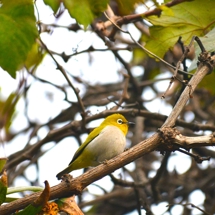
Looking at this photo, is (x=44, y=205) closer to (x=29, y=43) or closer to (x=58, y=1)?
(x=29, y=43)

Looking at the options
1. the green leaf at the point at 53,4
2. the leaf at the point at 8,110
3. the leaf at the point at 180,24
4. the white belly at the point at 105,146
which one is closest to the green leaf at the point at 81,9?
the green leaf at the point at 53,4

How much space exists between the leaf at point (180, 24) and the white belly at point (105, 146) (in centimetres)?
121

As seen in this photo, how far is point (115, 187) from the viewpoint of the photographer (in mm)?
5465

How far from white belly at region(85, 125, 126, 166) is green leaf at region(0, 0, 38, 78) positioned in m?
2.55

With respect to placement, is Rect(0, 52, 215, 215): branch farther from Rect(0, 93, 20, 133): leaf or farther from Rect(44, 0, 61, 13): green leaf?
Rect(0, 93, 20, 133): leaf

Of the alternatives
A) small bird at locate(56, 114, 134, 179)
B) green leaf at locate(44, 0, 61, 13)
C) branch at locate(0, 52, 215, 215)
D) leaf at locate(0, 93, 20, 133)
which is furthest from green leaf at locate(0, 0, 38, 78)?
small bird at locate(56, 114, 134, 179)

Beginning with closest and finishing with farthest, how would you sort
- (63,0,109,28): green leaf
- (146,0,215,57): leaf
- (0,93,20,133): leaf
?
(63,0,109,28): green leaf < (146,0,215,57): leaf < (0,93,20,133): leaf

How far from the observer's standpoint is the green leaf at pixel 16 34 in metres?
1.54

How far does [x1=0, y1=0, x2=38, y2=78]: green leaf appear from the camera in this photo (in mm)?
1538

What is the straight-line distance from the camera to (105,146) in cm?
418

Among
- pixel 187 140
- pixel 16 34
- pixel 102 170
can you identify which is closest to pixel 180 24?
pixel 187 140

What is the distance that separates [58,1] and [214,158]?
396 cm

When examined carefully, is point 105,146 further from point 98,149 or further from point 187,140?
point 187,140

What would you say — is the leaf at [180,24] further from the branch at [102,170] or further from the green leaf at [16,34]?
the green leaf at [16,34]
